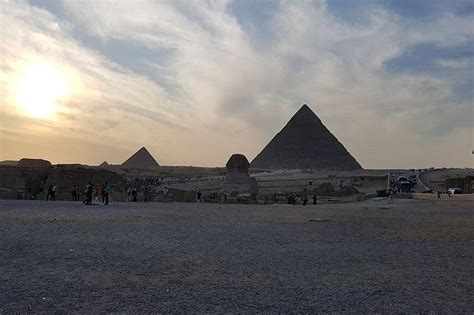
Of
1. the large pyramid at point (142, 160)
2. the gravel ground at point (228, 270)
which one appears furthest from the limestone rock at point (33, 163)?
the large pyramid at point (142, 160)

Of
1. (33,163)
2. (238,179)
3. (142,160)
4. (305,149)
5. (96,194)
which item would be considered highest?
(305,149)

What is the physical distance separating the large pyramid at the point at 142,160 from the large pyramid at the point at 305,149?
28.1 metres

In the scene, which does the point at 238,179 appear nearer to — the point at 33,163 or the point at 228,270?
the point at 33,163

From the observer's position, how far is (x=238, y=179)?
29.1 meters

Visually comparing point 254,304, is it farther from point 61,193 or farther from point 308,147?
point 308,147

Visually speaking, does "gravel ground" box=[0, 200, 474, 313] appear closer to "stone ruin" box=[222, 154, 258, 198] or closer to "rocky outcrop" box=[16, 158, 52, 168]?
"stone ruin" box=[222, 154, 258, 198]

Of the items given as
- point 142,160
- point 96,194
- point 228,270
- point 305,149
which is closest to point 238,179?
point 96,194

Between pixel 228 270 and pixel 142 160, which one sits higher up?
pixel 142 160

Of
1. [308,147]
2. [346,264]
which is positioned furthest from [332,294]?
[308,147]

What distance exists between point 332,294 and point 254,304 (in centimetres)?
86

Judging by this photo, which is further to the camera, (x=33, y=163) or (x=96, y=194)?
(x=33, y=163)

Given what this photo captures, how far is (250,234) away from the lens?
30.3ft

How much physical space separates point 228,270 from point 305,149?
113001 mm

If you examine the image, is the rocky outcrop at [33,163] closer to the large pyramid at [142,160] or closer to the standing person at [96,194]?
the standing person at [96,194]
